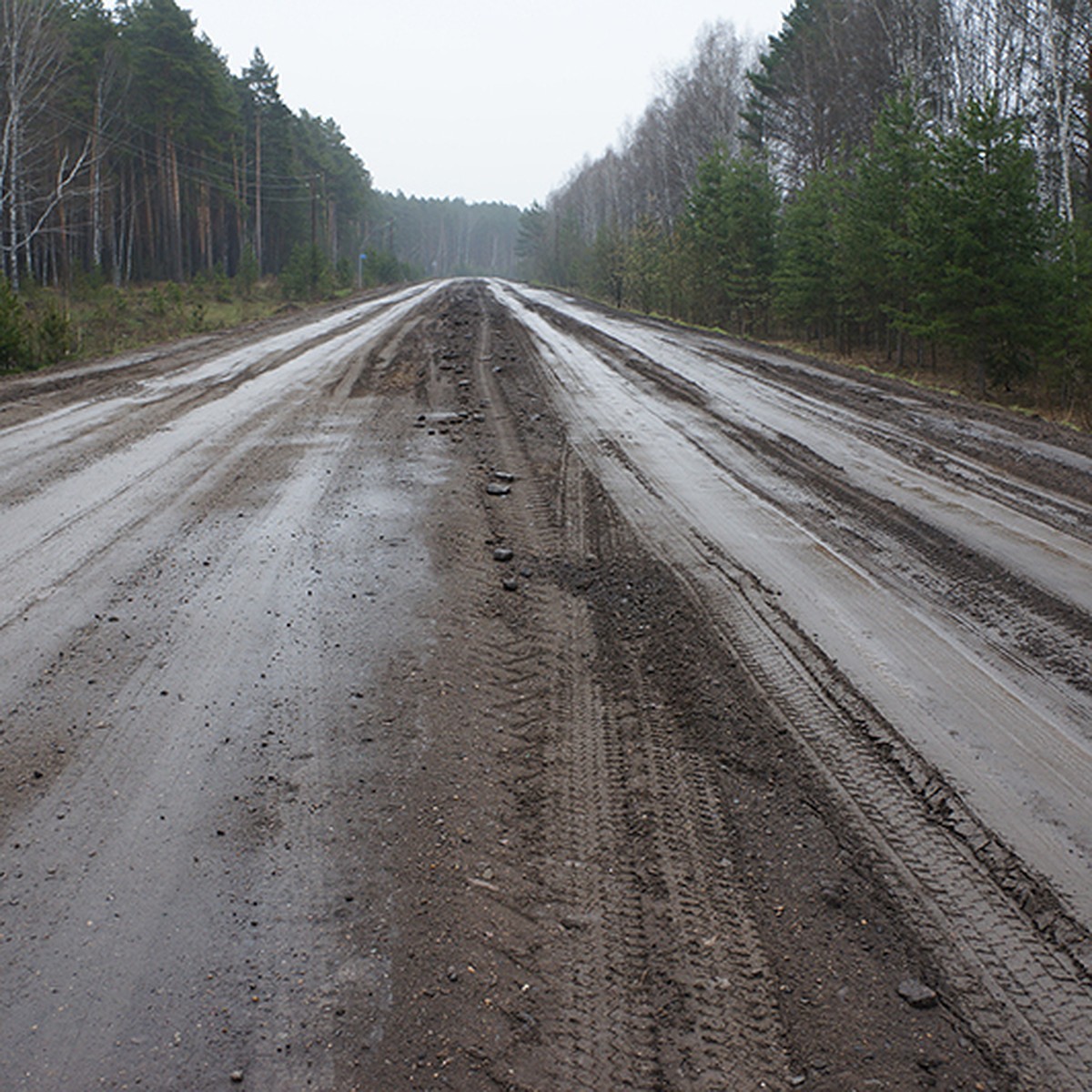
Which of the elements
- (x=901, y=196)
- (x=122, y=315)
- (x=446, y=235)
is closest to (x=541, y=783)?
(x=901, y=196)

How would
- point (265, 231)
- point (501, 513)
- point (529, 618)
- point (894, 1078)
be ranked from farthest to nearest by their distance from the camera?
point (265, 231) → point (501, 513) → point (529, 618) → point (894, 1078)

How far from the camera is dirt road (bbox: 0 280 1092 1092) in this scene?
215cm

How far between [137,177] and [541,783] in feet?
184

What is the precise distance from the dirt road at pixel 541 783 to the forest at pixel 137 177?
40.1 feet

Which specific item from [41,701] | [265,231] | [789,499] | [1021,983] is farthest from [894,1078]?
[265,231]

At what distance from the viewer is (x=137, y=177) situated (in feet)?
162

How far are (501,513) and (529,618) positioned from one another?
1.94m

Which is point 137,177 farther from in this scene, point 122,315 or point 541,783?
point 541,783

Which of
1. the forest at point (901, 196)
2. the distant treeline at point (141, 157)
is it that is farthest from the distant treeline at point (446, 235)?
the forest at point (901, 196)

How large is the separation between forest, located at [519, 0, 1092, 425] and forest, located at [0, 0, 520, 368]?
15.4 meters

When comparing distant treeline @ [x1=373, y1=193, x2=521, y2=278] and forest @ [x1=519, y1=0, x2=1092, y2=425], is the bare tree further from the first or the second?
distant treeline @ [x1=373, y1=193, x2=521, y2=278]

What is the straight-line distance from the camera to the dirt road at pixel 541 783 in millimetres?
2154

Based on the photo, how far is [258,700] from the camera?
12.4ft

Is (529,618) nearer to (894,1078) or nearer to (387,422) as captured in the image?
(894,1078)
